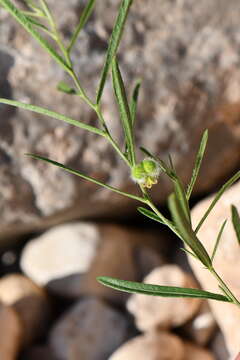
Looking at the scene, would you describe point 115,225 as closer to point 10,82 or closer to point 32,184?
point 32,184

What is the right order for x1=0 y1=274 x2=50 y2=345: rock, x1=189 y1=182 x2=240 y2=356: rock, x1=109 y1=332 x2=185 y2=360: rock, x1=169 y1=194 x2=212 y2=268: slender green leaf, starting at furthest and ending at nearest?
1. x1=0 y1=274 x2=50 y2=345: rock
2. x1=109 y1=332 x2=185 y2=360: rock
3. x1=189 y1=182 x2=240 y2=356: rock
4. x1=169 y1=194 x2=212 y2=268: slender green leaf

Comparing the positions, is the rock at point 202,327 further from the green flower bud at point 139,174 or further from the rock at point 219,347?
the green flower bud at point 139,174

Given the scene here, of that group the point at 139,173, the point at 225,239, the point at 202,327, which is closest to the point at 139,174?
the point at 139,173

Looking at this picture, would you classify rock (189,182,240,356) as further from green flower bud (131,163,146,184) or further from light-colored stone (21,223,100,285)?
green flower bud (131,163,146,184)

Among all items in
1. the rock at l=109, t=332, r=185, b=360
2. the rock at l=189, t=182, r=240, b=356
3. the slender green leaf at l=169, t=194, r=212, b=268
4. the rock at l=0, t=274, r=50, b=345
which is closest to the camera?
the slender green leaf at l=169, t=194, r=212, b=268

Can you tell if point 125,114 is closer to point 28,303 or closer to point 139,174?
point 139,174

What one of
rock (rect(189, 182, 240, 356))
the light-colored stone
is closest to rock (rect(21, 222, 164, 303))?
the light-colored stone

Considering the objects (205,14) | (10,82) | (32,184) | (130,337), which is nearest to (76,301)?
(130,337)

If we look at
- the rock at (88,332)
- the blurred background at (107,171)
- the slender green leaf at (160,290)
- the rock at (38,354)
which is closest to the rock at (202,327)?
the blurred background at (107,171)
